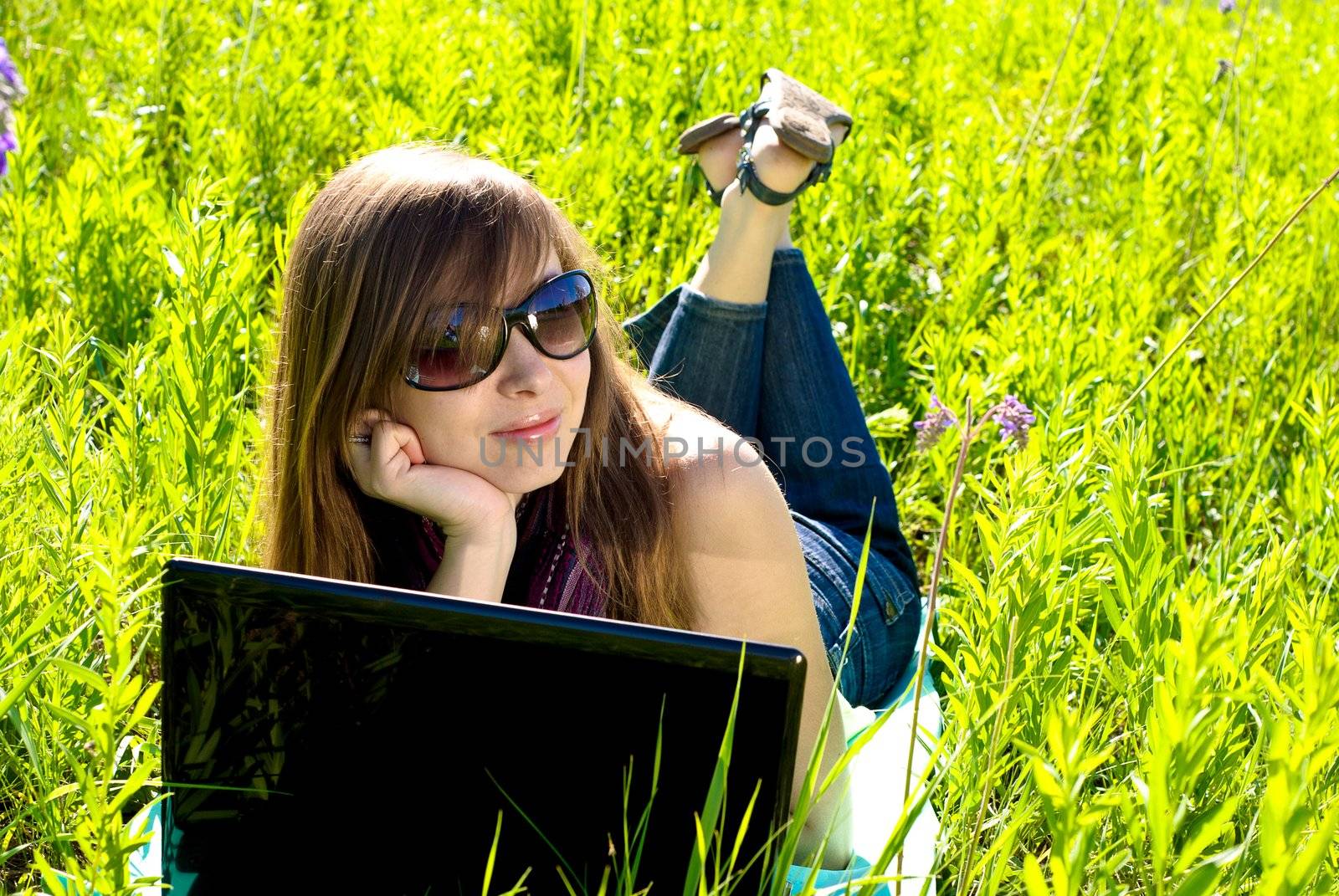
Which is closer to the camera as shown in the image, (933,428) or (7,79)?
(933,428)

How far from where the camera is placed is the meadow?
1.34 meters

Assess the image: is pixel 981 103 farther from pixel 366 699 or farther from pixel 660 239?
pixel 366 699

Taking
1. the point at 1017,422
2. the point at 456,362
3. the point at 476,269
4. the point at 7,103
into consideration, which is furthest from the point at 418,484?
the point at 7,103

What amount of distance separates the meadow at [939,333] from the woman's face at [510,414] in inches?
14.8

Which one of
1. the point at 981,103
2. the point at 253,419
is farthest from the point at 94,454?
the point at 981,103

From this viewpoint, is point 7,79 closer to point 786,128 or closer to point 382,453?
point 786,128

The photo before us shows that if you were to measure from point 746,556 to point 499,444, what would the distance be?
385mm

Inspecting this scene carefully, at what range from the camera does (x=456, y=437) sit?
1675 millimetres

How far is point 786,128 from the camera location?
8.22ft

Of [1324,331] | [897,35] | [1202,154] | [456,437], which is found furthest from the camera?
[897,35]

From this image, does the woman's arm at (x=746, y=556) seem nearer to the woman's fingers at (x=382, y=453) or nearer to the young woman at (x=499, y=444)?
the young woman at (x=499, y=444)

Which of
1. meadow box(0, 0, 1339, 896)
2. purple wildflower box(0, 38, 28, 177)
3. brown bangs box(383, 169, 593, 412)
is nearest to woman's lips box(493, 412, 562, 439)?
brown bangs box(383, 169, 593, 412)

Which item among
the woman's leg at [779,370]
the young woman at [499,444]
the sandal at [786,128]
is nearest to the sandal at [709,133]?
the sandal at [786,128]

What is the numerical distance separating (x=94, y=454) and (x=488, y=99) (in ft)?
5.98
